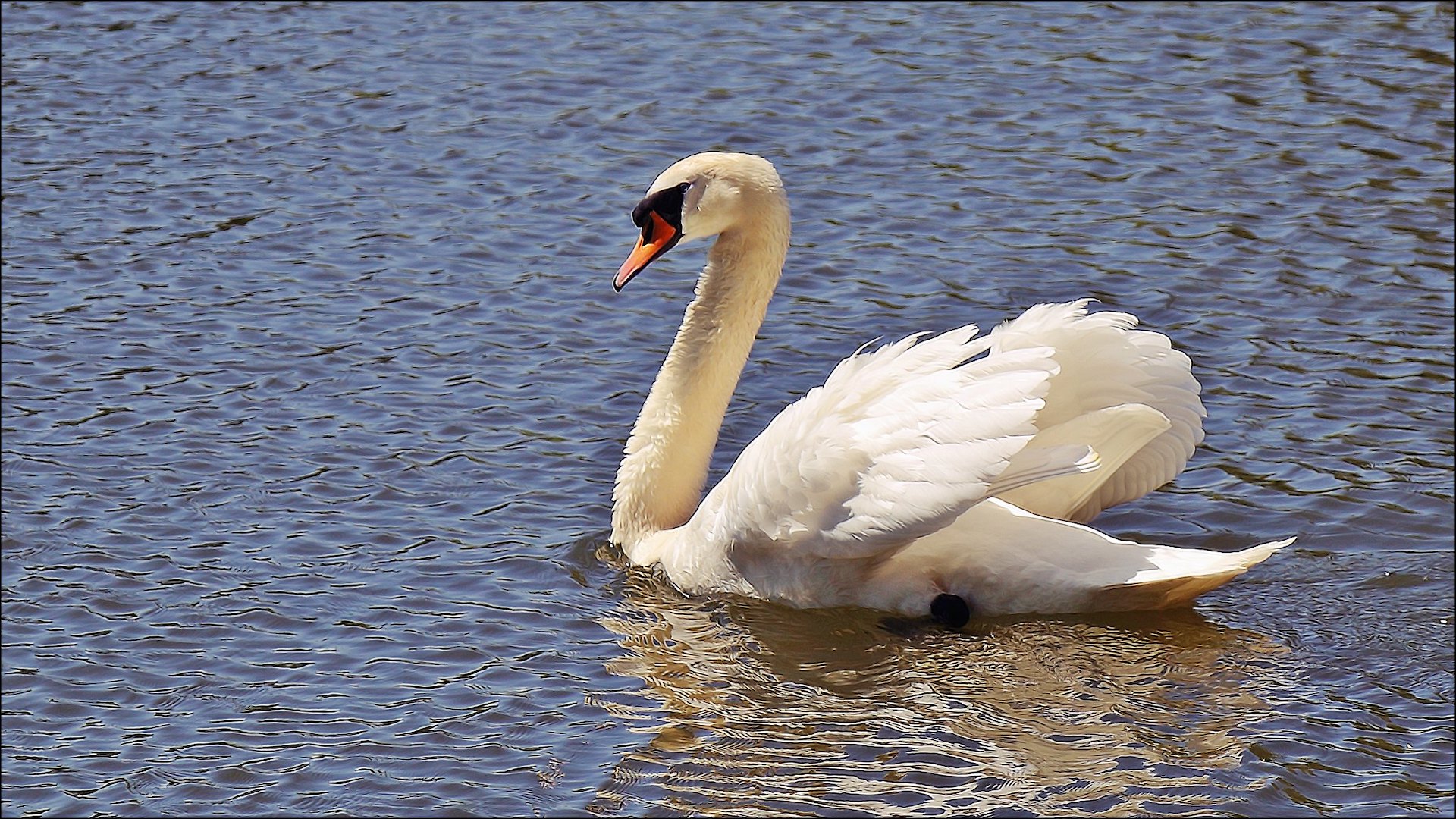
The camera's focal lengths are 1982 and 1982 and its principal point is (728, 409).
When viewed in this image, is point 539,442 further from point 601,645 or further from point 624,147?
point 624,147

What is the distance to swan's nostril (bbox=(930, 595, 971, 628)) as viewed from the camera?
7.32 meters

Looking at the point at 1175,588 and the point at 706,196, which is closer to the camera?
the point at 1175,588

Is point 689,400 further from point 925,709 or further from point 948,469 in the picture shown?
point 925,709

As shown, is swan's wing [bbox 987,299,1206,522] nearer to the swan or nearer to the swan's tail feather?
the swan

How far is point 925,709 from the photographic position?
6.87 m

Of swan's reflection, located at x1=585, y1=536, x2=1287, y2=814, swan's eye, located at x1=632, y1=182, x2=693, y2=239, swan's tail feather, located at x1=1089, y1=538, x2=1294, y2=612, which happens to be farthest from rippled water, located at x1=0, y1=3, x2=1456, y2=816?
swan's eye, located at x1=632, y1=182, x2=693, y2=239

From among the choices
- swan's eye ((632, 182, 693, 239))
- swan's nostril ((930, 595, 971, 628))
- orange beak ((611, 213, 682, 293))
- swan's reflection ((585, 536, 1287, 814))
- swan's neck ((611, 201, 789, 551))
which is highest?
swan's eye ((632, 182, 693, 239))

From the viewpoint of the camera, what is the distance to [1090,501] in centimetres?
795

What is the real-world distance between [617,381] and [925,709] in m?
3.59

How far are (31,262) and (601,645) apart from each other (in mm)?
5450

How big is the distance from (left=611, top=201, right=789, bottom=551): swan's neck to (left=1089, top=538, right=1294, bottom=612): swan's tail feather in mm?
1941

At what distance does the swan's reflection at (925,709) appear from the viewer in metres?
6.28

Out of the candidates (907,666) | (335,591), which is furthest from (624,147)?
(907,666)

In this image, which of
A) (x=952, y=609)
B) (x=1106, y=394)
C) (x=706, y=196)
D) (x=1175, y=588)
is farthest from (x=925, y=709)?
(x=706, y=196)
